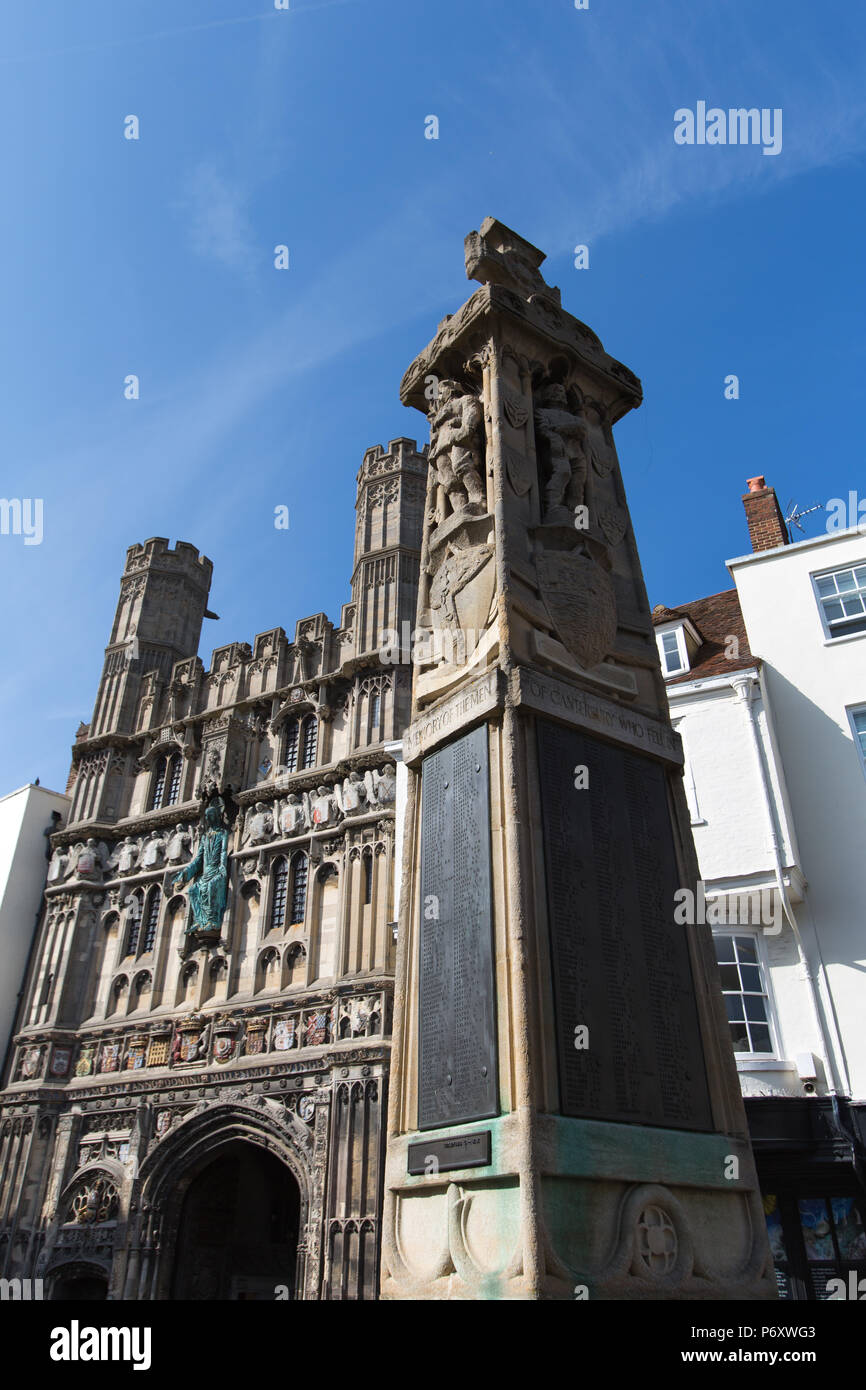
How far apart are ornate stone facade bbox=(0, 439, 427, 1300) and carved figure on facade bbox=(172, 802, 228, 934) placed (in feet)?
0.21

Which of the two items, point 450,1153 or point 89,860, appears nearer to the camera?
point 450,1153

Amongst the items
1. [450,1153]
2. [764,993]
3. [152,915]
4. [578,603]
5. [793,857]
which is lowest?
[450,1153]

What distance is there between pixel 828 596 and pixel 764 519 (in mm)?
3064

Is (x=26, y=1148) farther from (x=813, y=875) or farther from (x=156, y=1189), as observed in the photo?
(x=813, y=875)

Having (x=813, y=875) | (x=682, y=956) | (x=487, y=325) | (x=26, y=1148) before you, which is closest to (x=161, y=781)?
(x=26, y=1148)

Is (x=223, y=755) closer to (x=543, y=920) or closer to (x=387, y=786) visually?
(x=387, y=786)

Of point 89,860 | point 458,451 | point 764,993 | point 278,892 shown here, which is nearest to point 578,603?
point 458,451

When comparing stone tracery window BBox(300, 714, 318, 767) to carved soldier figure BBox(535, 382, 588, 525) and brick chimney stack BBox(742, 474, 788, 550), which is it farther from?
carved soldier figure BBox(535, 382, 588, 525)

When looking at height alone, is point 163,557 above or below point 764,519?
above

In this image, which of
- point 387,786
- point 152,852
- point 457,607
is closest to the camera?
point 457,607

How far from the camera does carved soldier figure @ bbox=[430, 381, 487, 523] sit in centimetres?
802

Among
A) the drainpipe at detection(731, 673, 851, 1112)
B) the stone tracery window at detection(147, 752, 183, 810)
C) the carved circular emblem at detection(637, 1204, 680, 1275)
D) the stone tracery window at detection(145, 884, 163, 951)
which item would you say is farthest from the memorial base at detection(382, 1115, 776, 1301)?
the stone tracery window at detection(147, 752, 183, 810)

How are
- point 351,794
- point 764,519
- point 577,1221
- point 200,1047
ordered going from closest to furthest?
point 577,1221
point 764,519
point 200,1047
point 351,794

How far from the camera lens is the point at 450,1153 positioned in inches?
210
